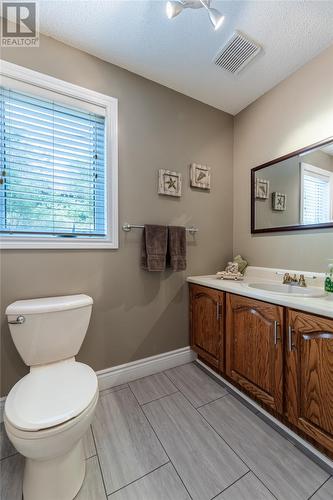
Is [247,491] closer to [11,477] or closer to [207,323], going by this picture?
[207,323]

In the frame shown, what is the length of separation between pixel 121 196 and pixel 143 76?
1.03m

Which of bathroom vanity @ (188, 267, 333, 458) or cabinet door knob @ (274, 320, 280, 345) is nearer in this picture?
bathroom vanity @ (188, 267, 333, 458)

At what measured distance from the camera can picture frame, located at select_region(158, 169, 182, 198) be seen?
5.77 feet

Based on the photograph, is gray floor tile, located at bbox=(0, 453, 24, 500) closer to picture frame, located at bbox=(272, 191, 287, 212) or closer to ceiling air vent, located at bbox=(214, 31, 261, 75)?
picture frame, located at bbox=(272, 191, 287, 212)

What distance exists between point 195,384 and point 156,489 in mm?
770

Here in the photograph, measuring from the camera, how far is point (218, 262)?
2.12 metres

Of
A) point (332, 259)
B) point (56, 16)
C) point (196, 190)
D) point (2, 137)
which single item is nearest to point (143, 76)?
point (56, 16)

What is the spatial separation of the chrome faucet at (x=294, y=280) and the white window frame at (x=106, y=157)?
1.32 meters

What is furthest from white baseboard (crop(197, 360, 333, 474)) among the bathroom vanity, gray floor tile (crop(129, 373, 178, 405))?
gray floor tile (crop(129, 373, 178, 405))

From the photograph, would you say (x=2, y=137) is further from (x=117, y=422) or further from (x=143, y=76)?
(x=117, y=422)

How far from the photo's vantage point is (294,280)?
5.08 feet

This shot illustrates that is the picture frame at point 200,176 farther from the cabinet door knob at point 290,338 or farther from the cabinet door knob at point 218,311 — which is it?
the cabinet door knob at point 290,338

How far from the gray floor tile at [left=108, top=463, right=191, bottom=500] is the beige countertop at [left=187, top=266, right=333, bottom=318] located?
99cm

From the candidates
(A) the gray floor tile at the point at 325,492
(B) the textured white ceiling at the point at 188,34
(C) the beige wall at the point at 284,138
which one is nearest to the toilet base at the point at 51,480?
(A) the gray floor tile at the point at 325,492
